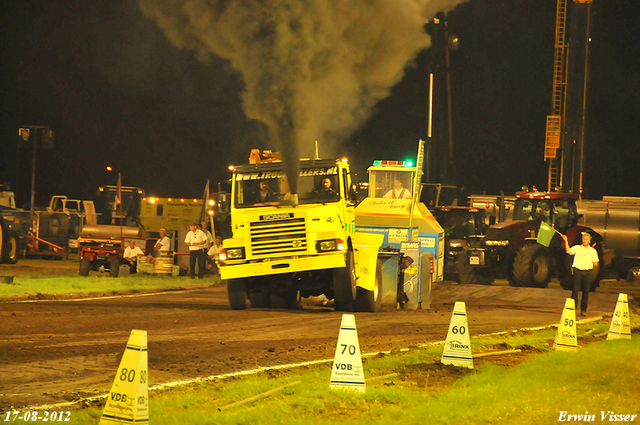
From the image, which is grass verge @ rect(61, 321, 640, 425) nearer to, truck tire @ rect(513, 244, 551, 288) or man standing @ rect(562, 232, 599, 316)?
man standing @ rect(562, 232, 599, 316)

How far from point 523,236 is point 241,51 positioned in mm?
14832

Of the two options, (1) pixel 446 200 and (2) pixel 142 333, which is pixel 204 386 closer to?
(2) pixel 142 333

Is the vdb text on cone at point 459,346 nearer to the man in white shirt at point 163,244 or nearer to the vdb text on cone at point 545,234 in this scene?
the vdb text on cone at point 545,234

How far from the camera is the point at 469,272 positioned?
29000 millimetres

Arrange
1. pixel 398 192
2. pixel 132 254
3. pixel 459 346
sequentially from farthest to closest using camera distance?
1. pixel 132 254
2. pixel 398 192
3. pixel 459 346

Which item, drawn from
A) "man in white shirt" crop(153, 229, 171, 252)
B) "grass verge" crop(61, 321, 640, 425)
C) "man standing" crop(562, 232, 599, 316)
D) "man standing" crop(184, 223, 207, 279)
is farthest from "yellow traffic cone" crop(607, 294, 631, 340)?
"man in white shirt" crop(153, 229, 171, 252)

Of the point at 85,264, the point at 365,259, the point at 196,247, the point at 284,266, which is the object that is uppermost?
the point at 365,259

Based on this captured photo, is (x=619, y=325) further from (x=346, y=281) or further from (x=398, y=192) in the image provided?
(x=398, y=192)

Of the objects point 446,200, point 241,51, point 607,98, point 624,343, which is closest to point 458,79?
point 607,98

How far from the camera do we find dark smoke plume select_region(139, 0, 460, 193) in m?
17.1

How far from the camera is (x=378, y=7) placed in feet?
66.4

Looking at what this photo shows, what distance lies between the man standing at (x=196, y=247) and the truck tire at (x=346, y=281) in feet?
35.1

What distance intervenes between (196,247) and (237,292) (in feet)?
33.5

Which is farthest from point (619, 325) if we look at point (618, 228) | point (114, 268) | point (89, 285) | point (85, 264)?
point (618, 228)
